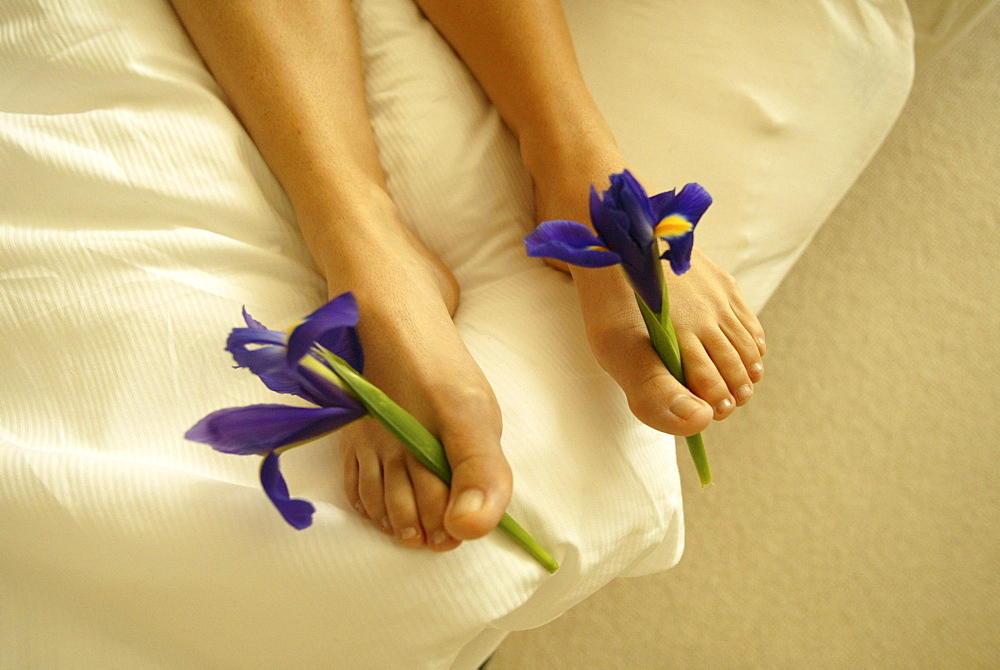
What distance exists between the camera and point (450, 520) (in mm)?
500

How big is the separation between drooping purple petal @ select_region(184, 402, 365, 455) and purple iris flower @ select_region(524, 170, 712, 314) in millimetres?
179

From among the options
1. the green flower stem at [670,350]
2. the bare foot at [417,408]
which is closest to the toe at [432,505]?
the bare foot at [417,408]

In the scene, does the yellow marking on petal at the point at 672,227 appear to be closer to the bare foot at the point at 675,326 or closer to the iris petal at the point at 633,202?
the iris petal at the point at 633,202

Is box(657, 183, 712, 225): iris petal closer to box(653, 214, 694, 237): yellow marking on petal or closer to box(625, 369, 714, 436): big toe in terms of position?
box(653, 214, 694, 237): yellow marking on petal

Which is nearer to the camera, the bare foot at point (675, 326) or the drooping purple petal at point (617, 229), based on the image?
the drooping purple petal at point (617, 229)

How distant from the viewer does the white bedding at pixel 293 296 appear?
51 cm

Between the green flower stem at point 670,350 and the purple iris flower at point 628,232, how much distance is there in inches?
2.3

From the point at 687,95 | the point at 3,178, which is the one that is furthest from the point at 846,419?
the point at 3,178

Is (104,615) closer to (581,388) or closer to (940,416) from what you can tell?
(581,388)

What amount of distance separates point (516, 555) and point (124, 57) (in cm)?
59

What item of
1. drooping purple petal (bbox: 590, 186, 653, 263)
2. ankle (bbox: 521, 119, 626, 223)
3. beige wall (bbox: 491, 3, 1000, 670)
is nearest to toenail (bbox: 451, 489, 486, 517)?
drooping purple petal (bbox: 590, 186, 653, 263)

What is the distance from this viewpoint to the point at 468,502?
50cm

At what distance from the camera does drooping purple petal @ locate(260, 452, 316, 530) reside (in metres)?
0.43

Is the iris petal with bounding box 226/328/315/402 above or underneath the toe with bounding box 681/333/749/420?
above
